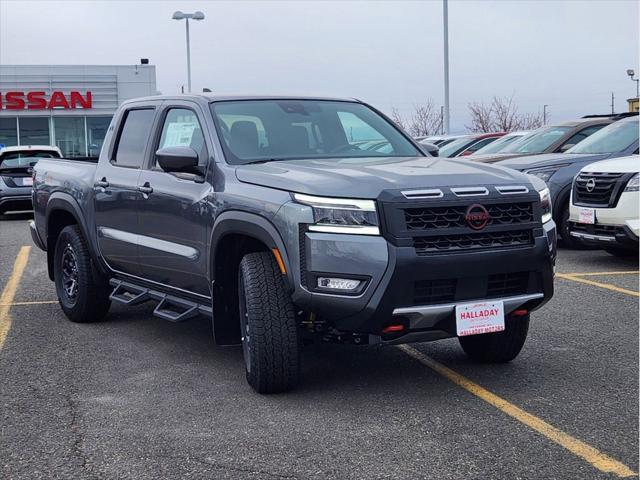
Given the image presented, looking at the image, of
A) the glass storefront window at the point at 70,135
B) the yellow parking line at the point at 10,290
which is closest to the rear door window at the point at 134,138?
the yellow parking line at the point at 10,290

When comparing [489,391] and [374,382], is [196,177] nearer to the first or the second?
[374,382]

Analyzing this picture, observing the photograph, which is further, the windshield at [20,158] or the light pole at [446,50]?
the light pole at [446,50]

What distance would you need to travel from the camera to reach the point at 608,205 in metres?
10.8

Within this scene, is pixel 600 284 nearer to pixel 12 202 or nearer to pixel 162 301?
pixel 162 301

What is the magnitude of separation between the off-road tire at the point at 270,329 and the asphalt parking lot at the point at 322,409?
0.16 meters

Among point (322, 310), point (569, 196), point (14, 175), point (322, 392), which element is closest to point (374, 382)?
point (322, 392)

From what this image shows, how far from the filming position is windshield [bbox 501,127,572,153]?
561 inches

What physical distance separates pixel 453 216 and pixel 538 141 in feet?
32.5

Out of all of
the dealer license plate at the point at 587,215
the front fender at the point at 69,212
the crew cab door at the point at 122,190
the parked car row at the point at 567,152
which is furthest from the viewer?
the parked car row at the point at 567,152

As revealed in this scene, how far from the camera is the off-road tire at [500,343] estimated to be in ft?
19.7

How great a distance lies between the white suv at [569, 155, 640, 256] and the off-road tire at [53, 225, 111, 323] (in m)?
5.77

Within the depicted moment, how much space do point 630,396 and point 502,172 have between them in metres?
1.48

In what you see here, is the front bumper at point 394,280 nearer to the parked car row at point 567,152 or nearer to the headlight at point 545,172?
the parked car row at point 567,152

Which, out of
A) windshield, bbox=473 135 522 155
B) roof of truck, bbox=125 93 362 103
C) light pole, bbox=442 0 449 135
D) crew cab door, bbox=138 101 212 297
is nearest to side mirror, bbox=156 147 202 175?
crew cab door, bbox=138 101 212 297
